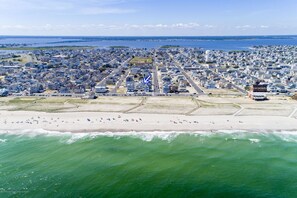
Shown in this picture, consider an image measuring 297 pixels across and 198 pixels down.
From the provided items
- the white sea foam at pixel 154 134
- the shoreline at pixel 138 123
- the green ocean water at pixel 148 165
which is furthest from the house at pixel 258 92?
the green ocean water at pixel 148 165

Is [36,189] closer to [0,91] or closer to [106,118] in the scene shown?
[106,118]

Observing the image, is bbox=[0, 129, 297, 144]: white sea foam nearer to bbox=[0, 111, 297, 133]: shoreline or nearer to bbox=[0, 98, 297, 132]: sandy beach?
bbox=[0, 111, 297, 133]: shoreline

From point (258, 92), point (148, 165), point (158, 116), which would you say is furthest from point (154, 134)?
point (258, 92)

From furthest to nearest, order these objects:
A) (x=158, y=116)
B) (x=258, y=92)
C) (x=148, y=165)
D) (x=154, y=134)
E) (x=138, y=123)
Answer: (x=258, y=92) < (x=158, y=116) < (x=138, y=123) < (x=154, y=134) < (x=148, y=165)

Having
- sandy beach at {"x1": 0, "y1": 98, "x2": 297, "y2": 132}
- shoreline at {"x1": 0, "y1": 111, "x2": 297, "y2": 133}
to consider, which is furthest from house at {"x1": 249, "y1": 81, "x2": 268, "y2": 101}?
shoreline at {"x1": 0, "y1": 111, "x2": 297, "y2": 133}

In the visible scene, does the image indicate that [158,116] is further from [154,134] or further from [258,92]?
[258,92]

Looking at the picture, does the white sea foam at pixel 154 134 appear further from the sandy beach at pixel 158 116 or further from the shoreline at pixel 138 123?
the sandy beach at pixel 158 116
